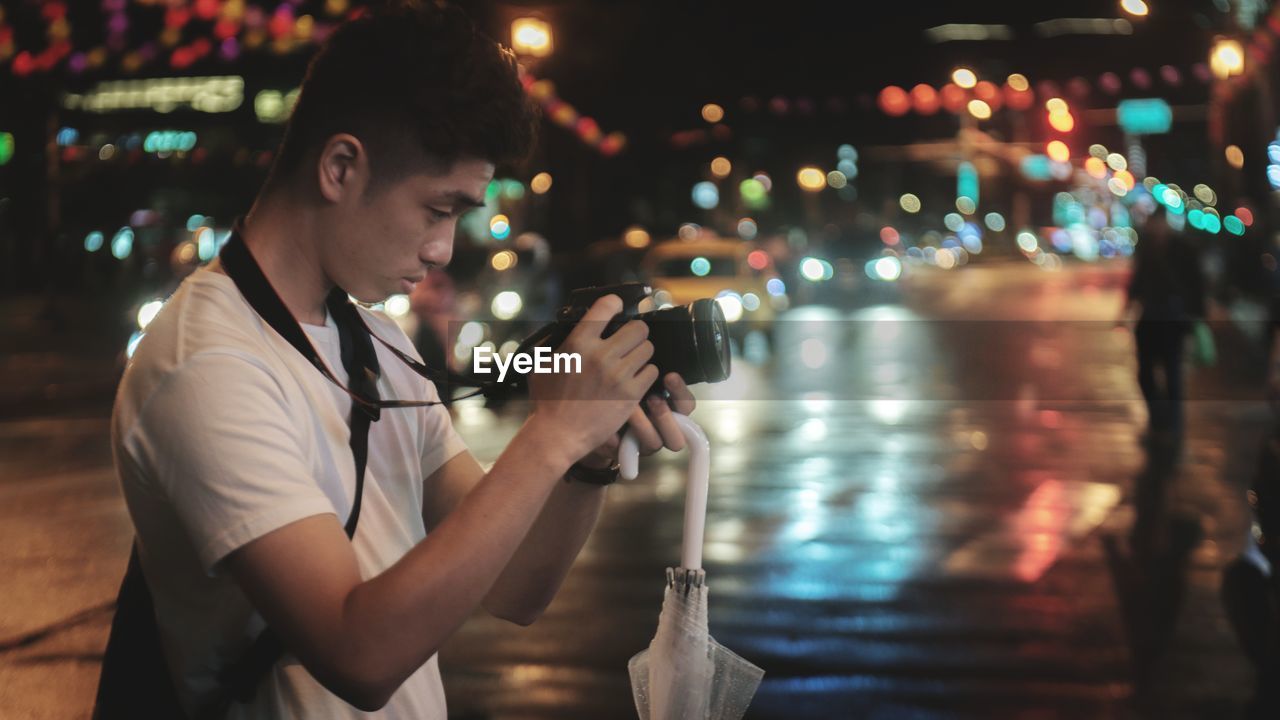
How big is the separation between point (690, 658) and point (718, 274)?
69.8 ft

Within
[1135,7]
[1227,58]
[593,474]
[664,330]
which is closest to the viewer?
[664,330]

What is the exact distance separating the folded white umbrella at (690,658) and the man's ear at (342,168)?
49 cm

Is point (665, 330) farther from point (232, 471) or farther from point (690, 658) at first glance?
point (232, 471)

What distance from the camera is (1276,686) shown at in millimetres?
5426

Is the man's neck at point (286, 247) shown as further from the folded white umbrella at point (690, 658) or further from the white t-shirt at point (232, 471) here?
the folded white umbrella at point (690, 658)

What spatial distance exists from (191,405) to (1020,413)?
13.6 metres

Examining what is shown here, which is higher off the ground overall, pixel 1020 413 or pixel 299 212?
pixel 299 212

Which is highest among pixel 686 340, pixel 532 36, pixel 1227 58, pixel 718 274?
pixel 686 340

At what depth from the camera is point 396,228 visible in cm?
181

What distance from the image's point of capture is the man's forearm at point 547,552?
211 cm

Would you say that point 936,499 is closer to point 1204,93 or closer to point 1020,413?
point 1020,413

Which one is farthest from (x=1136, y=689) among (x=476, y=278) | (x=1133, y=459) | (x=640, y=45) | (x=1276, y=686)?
(x=640, y=45)

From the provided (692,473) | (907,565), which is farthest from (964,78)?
(692,473)

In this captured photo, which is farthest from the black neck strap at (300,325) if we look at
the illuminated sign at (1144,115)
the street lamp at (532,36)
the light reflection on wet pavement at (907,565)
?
the illuminated sign at (1144,115)
